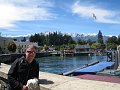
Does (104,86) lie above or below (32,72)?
below

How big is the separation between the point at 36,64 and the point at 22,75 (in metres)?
0.37

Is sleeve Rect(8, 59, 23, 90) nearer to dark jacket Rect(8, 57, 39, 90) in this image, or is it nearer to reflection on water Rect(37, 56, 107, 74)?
dark jacket Rect(8, 57, 39, 90)

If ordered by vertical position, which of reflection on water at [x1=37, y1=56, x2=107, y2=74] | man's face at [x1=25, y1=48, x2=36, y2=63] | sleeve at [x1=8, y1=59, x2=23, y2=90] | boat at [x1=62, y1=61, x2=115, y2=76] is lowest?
reflection on water at [x1=37, y1=56, x2=107, y2=74]

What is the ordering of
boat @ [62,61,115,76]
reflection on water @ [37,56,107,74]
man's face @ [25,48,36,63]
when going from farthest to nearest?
reflection on water @ [37,56,107,74]
boat @ [62,61,115,76]
man's face @ [25,48,36,63]

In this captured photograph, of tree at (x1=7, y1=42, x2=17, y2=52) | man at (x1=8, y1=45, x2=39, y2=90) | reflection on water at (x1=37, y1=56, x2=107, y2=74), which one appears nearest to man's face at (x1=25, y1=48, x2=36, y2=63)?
man at (x1=8, y1=45, x2=39, y2=90)

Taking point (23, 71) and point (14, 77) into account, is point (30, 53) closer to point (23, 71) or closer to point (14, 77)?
point (23, 71)

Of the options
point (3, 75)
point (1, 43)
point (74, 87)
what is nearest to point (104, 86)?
point (74, 87)

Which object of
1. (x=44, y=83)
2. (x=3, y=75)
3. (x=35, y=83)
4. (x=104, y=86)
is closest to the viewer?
(x=35, y=83)

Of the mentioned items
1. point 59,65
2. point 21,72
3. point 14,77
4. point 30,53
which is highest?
point 30,53

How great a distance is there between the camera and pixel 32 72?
6234mm

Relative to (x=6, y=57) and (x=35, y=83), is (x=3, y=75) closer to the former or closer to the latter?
(x=35, y=83)

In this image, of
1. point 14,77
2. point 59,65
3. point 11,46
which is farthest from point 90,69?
point 11,46

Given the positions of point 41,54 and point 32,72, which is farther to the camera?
point 41,54

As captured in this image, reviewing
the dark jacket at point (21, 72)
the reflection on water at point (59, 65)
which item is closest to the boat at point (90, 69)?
the dark jacket at point (21, 72)
